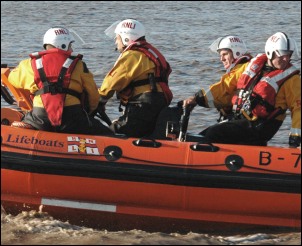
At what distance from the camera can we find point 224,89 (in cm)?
762

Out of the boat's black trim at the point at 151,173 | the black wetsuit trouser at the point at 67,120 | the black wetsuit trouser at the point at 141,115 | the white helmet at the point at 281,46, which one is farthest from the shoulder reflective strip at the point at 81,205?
the white helmet at the point at 281,46

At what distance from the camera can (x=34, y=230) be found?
6.98 m

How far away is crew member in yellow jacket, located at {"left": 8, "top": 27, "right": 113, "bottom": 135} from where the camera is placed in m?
7.23

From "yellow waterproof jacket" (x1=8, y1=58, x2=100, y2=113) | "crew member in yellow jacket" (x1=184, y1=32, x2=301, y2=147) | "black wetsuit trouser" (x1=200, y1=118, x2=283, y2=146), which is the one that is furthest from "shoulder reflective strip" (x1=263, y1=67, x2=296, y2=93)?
"yellow waterproof jacket" (x1=8, y1=58, x2=100, y2=113)

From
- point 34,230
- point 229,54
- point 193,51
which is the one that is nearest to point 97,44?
point 193,51

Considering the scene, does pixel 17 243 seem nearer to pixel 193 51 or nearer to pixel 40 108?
pixel 40 108

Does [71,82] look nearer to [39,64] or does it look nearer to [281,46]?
[39,64]

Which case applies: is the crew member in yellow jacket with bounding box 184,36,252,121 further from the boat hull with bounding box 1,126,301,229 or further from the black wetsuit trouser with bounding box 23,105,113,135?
the black wetsuit trouser with bounding box 23,105,113,135

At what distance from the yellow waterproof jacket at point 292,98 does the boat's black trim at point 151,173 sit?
429 mm

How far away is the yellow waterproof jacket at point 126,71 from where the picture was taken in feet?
24.8

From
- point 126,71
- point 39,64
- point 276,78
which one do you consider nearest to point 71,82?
point 39,64

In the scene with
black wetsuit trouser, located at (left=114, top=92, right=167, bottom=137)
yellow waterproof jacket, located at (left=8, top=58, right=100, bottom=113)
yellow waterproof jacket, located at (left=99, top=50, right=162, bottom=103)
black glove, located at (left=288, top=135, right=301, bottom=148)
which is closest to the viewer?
black glove, located at (left=288, top=135, right=301, bottom=148)

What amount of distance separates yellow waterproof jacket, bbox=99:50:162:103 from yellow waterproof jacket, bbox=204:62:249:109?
0.48m

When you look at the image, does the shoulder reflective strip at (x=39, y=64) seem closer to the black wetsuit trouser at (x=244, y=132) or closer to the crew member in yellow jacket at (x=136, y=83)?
the crew member in yellow jacket at (x=136, y=83)
